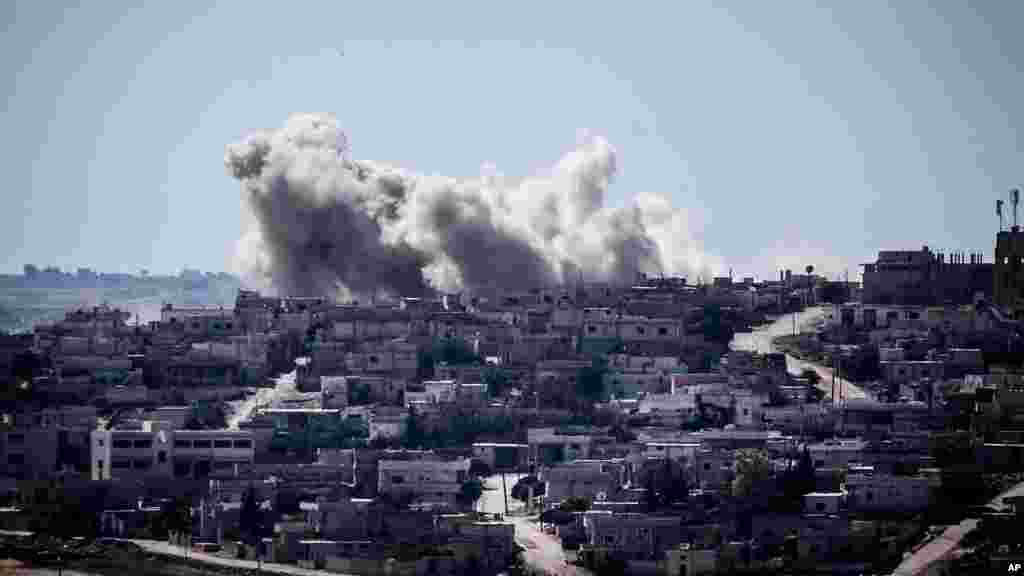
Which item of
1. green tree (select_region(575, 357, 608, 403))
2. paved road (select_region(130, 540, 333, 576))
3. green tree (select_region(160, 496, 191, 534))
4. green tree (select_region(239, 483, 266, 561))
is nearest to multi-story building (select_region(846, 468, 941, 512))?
paved road (select_region(130, 540, 333, 576))

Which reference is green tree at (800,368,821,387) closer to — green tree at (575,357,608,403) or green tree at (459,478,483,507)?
green tree at (575,357,608,403)

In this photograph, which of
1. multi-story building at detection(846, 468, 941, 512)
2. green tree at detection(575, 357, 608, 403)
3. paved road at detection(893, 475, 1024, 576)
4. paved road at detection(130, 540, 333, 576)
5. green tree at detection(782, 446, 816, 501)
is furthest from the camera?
green tree at detection(575, 357, 608, 403)

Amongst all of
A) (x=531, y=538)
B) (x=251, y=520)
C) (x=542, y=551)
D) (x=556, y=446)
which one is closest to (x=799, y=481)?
(x=531, y=538)

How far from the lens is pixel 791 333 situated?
100 meters

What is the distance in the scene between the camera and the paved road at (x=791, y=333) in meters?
90.1

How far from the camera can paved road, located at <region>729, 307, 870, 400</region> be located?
9006 centimetres

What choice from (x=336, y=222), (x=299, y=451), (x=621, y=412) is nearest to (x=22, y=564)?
(x=299, y=451)

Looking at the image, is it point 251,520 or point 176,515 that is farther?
point 176,515

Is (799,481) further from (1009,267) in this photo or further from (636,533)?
(1009,267)

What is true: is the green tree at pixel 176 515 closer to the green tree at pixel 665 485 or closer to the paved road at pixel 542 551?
the paved road at pixel 542 551

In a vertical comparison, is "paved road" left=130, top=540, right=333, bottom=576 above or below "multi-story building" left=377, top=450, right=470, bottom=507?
below

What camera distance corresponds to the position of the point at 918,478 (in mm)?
74625

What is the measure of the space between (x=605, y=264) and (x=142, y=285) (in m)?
73.2

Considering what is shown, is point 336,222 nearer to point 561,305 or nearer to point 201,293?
point 561,305
